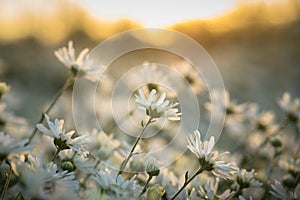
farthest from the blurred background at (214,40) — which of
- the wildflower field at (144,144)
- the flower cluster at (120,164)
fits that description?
the flower cluster at (120,164)

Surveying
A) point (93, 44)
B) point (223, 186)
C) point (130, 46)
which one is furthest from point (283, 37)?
point (223, 186)

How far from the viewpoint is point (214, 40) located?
5.85 metres

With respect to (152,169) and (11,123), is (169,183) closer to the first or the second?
(152,169)

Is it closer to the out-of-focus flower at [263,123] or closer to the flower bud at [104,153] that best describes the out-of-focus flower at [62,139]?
the flower bud at [104,153]

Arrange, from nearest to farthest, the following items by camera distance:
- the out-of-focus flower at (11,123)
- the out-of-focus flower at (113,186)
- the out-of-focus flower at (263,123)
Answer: the out-of-focus flower at (113,186) → the out-of-focus flower at (11,123) → the out-of-focus flower at (263,123)

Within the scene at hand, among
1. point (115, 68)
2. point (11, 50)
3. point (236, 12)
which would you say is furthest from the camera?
point (236, 12)

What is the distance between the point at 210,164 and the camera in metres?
0.97

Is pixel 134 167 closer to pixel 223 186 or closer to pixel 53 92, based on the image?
pixel 223 186

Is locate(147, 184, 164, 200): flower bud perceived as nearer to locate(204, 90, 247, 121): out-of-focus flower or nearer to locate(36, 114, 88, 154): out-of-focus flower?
locate(36, 114, 88, 154): out-of-focus flower

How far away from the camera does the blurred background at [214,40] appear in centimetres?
470

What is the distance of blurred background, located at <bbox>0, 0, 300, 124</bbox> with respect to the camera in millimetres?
4699

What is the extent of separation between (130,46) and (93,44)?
52 centimetres

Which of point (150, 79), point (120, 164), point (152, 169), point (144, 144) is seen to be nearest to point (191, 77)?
point (150, 79)

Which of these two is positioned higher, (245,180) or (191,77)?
(191,77)
